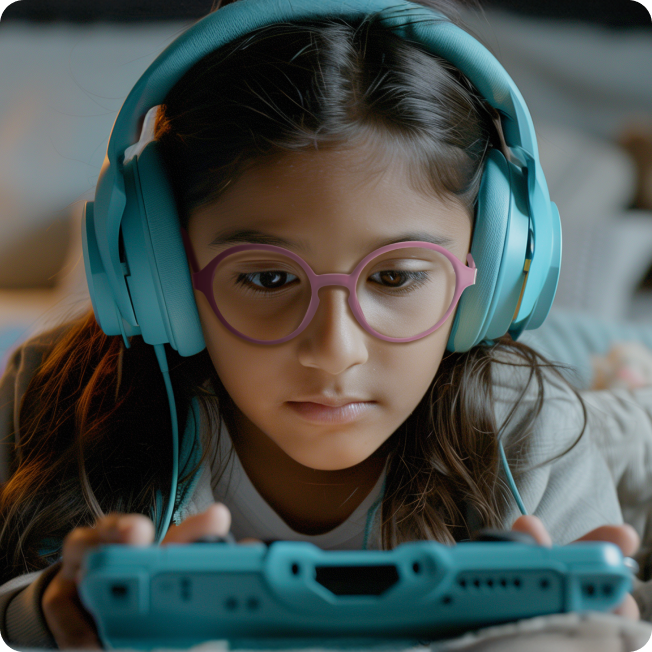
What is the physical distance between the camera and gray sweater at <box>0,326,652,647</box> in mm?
853

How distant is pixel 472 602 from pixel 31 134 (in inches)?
61.4

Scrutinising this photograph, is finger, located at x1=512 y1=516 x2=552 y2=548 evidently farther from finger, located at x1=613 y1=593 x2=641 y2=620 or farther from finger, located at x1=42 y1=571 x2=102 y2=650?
finger, located at x1=42 y1=571 x2=102 y2=650

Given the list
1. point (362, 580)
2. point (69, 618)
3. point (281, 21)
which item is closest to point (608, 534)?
point (362, 580)

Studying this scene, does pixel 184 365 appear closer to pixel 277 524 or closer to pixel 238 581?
pixel 277 524

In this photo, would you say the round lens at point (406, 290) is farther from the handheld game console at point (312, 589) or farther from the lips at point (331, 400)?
the handheld game console at point (312, 589)

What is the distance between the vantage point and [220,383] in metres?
0.93

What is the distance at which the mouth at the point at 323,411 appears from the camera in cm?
67

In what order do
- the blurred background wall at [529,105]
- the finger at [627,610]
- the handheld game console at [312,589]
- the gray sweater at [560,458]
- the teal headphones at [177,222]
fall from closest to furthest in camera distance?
the handheld game console at [312,589], the finger at [627,610], the teal headphones at [177,222], the gray sweater at [560,458], the blurred background wall at [529,105]

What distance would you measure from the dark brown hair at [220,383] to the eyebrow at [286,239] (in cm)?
5

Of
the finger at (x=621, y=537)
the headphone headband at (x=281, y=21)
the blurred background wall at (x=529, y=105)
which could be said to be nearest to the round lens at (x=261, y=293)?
the headphone headband at (x=281, y=21)

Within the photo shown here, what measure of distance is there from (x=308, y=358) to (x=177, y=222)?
204 millimetres

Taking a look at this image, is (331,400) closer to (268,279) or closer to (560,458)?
(268,279)

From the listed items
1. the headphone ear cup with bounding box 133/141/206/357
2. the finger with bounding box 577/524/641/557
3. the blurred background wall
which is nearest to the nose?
the headphone ear cup with bounding box 133/141/206/357

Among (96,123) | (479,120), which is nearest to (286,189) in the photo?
(479,120)
